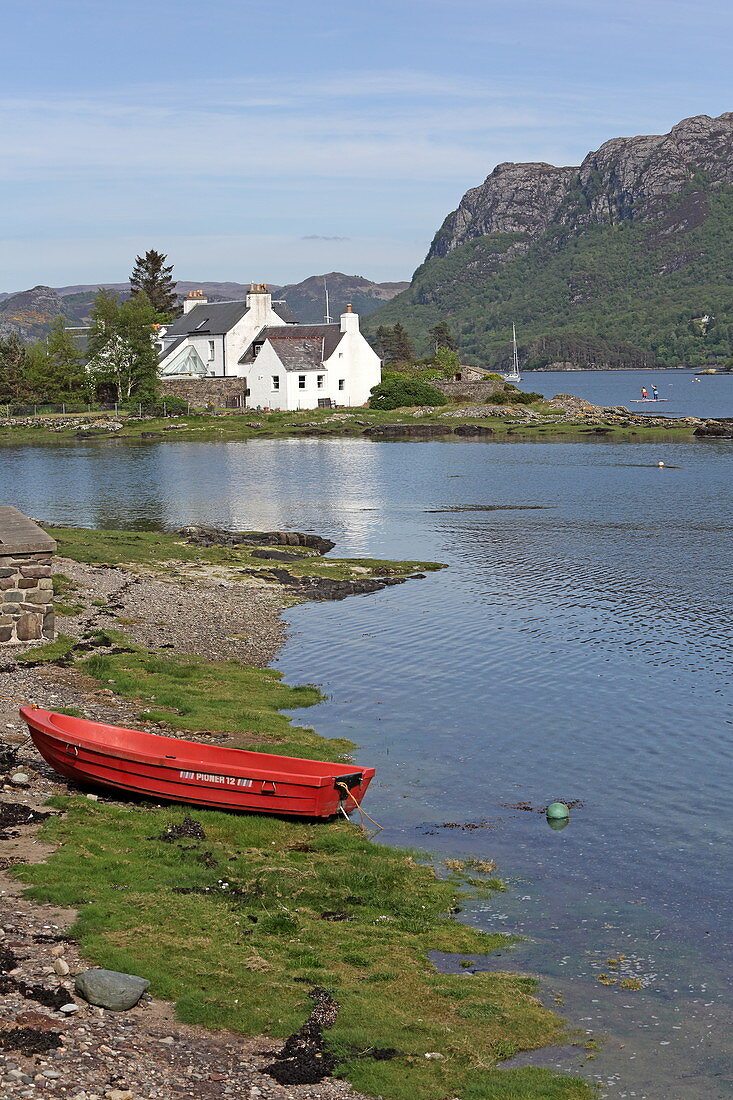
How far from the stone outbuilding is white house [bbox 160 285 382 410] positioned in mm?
106838

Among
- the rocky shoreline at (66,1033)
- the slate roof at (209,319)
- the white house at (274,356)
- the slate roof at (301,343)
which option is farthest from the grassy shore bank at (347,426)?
the rocky shoreline at (66,1033)

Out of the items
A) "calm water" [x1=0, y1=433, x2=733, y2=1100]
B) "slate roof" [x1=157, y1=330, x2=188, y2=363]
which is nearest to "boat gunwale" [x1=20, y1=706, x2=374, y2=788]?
"calm water" [x1=0, y1=433, x2=733, y2=1100]

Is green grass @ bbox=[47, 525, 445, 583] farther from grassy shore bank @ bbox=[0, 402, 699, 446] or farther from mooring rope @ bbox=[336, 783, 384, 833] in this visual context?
grassy shore bank @ bbox=[0, 402, 699, 446]

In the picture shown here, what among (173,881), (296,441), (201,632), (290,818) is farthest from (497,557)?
(296,441)

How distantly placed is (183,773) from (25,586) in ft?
32.8

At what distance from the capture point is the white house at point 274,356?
133 metres

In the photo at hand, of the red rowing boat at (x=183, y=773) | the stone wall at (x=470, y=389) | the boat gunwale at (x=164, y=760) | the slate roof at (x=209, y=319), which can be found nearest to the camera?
the boat gunwale at (x=164, y=760)

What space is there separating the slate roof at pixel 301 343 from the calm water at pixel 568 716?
65.2 m

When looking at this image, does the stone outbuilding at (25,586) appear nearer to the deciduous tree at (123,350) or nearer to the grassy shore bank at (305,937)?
the grassy shore bank at (305,937)

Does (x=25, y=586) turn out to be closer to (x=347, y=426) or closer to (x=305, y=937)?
(x=305, y=937)

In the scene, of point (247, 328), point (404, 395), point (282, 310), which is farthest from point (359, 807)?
point (282, 310)

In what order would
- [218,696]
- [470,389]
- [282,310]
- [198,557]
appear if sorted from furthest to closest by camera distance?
[282,310] < [470,389] < [198,557] < [218,696]

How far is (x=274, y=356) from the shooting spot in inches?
5162

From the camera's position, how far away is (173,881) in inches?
602
